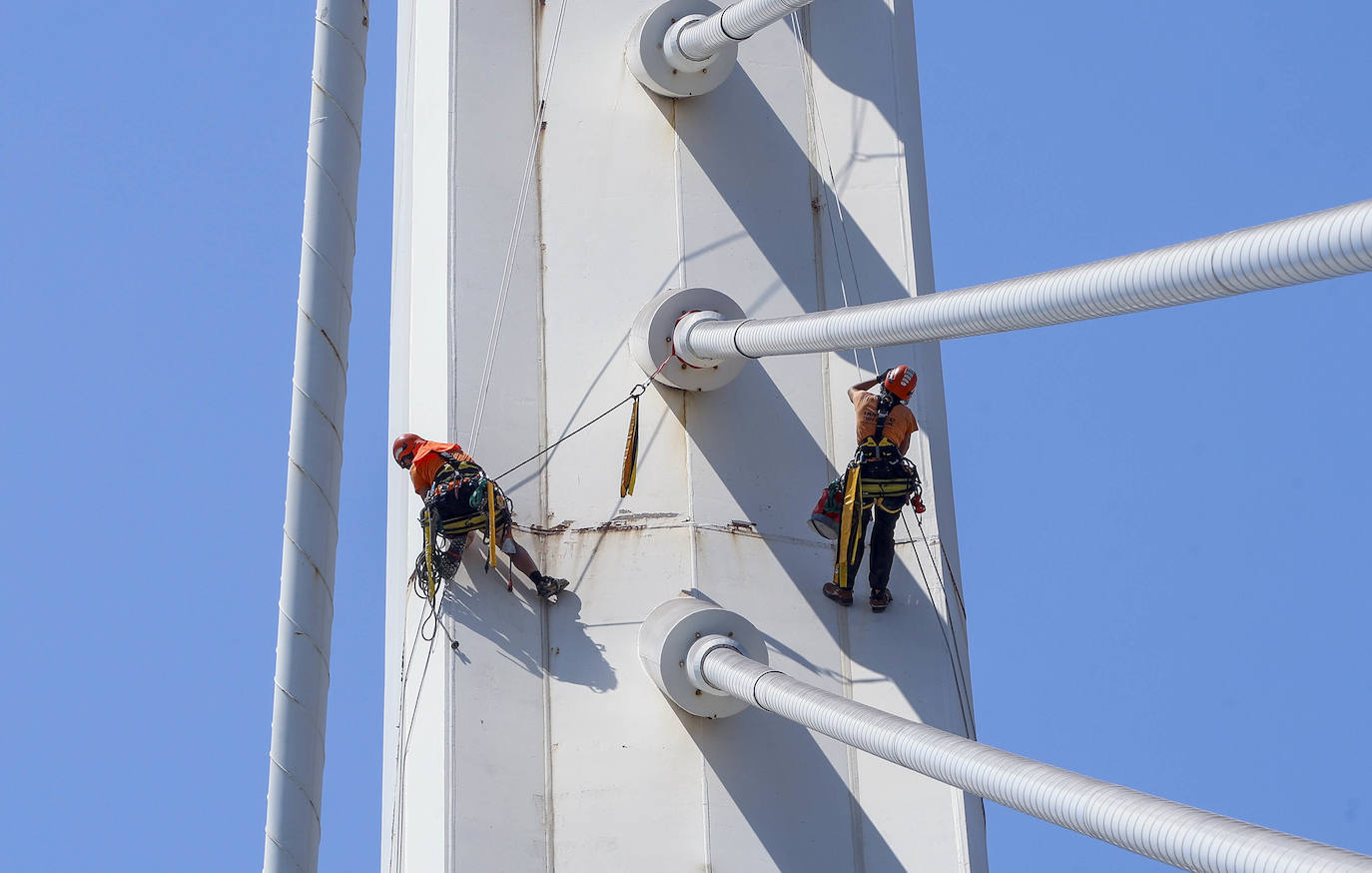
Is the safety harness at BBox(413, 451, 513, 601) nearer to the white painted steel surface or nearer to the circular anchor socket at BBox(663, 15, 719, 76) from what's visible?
the white painted steel surface

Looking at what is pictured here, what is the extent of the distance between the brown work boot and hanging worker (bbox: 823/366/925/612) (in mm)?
13

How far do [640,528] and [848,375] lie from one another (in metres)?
2.08


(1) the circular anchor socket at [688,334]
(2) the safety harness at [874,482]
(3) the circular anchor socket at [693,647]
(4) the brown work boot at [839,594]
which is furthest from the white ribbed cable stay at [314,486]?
(4) the brown work boot at [839,594]

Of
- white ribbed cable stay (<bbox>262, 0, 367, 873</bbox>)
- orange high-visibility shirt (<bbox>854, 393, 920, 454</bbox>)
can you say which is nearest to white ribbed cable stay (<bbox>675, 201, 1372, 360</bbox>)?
orange high-visibility shirt (<bbox>854, 393, 920, 454</bbox>)

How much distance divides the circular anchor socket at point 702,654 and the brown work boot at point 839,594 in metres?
1.05

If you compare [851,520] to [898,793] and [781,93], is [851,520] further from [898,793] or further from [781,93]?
[781,93]

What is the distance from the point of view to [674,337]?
46.2 ft

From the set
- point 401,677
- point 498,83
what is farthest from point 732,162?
point 401,677

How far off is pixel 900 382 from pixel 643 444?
1963 millimetres

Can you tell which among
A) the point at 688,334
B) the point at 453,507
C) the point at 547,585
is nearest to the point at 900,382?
the point at 688,334

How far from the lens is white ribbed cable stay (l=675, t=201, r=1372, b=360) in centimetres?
796

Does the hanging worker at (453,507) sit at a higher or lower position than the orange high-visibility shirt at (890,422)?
lower

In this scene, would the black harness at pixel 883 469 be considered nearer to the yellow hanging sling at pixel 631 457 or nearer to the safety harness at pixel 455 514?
the yellow hanging sling at pixel 631 457

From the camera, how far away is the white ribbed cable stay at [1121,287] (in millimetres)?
7965
